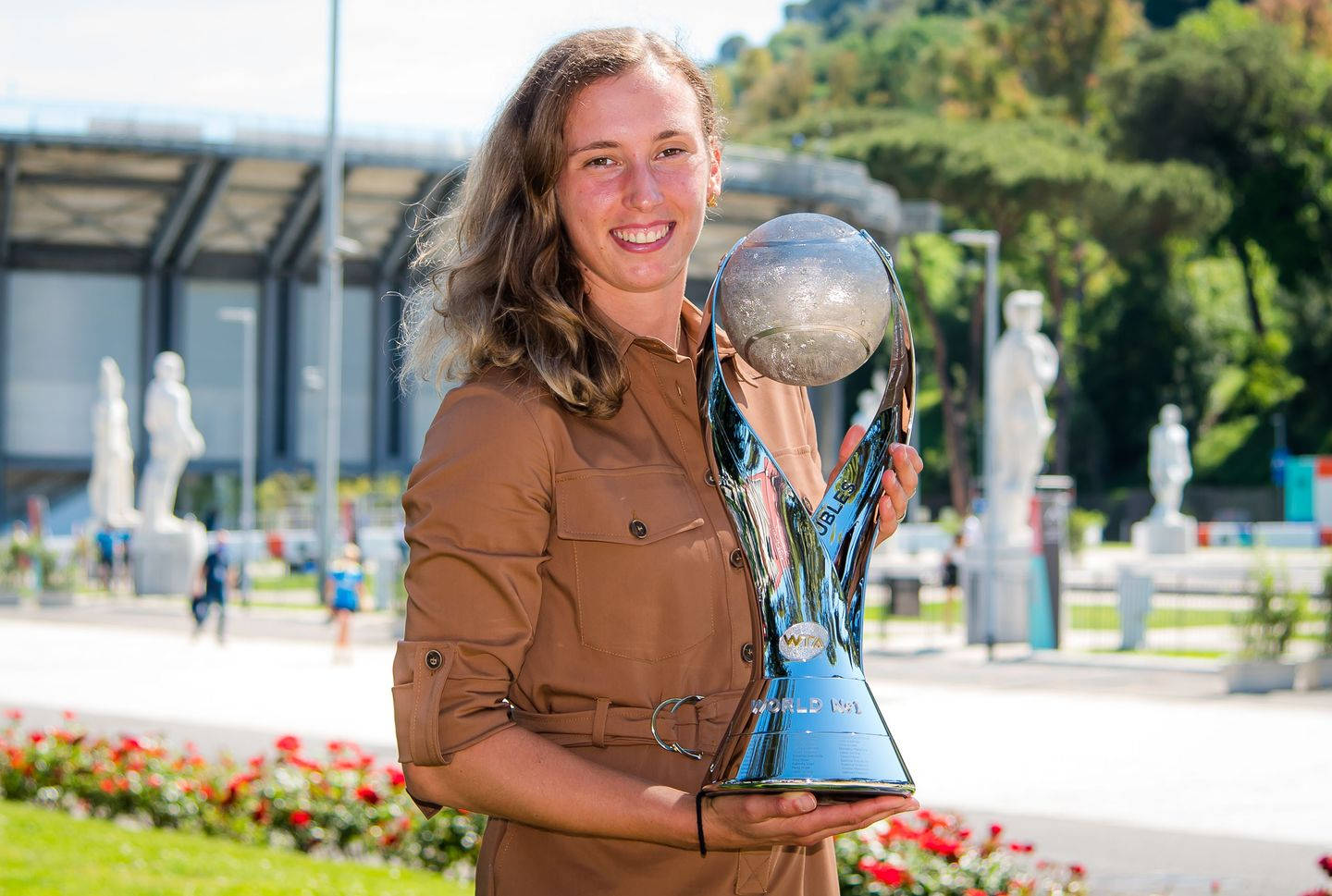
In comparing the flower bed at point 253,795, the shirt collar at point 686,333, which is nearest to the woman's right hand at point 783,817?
the shirt collar at point 686,333

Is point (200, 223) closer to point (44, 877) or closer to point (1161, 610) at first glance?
point (1161, 610)

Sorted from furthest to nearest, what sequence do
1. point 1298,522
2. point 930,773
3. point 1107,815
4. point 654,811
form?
point 1298,522 → point 930,773 → point 1107,815 → point 654,811

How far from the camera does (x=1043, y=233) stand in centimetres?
5191

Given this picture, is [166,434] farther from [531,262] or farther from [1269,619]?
[531,262]

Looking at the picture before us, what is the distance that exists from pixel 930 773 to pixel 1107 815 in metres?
1.60

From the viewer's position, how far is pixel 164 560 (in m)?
29.7

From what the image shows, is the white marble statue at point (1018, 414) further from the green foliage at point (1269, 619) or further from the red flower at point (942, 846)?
the red flower at point (942, 846)

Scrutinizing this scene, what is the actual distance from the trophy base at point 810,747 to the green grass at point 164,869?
4641 mm

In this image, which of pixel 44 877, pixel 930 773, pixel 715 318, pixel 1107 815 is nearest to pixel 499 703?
pixel 715 318

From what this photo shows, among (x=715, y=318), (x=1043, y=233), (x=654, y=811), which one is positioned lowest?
(x=654, y=811)

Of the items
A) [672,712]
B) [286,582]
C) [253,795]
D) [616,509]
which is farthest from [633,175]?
[286,582]

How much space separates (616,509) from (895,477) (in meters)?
0.36

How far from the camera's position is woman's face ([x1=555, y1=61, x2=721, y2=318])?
6.70ft

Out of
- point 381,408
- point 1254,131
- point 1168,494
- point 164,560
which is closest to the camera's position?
point 164,560
